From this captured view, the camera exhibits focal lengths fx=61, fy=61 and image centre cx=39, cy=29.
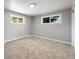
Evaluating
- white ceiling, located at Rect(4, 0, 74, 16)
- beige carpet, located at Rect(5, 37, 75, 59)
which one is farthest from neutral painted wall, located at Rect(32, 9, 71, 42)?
beige carpet, located at Rect(5, 37, 75, 59)

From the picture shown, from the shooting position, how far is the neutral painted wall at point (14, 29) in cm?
431

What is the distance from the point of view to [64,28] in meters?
4.11

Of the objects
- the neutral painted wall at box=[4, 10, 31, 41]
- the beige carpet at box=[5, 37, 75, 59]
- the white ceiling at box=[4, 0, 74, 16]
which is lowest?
the beige carpet at box=[5, 37, 75, 59]

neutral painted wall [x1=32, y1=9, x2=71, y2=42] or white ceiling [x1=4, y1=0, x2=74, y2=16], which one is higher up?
white ceiling [x1=4, y1=0, x2=74, y2=16]

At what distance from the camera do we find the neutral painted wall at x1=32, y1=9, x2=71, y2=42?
12.8 ft

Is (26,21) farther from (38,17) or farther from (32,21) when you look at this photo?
(38,17)

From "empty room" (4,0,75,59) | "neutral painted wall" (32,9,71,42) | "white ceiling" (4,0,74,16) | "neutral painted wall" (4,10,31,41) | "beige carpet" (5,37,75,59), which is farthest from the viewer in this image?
"neutral painted wall" (4,10,31,41)

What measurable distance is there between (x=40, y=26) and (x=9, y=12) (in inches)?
116

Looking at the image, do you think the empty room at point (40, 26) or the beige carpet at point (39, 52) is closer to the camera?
the beige carpet at point (39, 52)

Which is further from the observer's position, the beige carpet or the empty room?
the empty room

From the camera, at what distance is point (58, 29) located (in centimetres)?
446

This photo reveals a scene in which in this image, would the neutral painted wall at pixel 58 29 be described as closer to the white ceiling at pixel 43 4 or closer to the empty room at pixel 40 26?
the empty room at pixel 40 26

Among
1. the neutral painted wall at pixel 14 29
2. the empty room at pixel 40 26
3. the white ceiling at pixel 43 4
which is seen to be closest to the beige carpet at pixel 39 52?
the empty room at pixel 40 26

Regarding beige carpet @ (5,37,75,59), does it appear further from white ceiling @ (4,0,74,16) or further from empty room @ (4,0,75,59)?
white ceiling @ (4,0,74,16)
